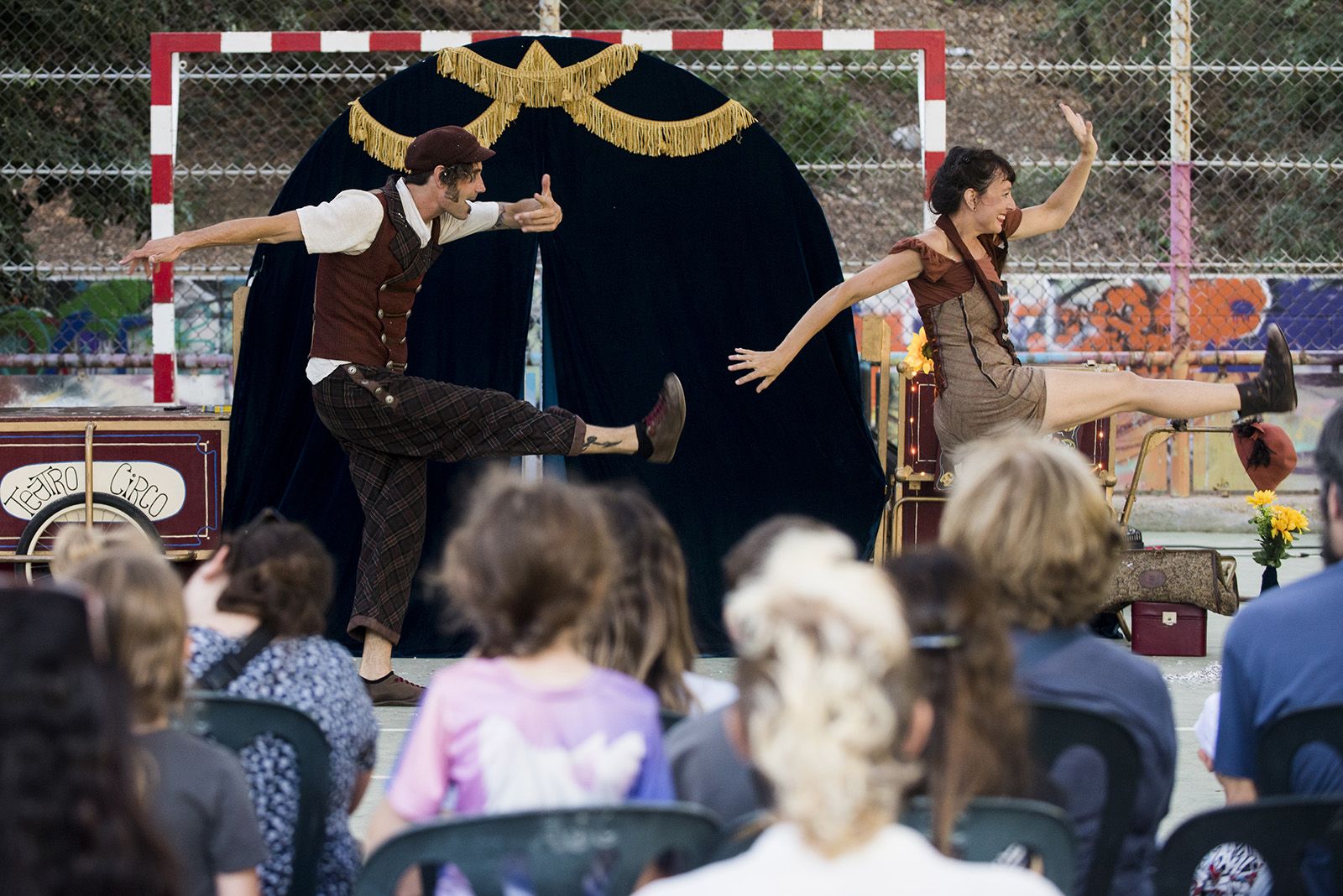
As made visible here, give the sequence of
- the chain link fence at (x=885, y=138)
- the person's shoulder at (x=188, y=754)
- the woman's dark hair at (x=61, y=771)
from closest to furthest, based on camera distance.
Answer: the woman's dark hair at (x=61, y=771) < the person's shoulder at (x=188, y=754) < the chain link fence at (x=885, y=138)

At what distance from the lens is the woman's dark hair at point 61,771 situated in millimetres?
1577

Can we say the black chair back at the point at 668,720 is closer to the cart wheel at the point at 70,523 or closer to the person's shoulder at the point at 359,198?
the person's shoulder at the point at 359,198

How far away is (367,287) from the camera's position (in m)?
5.36

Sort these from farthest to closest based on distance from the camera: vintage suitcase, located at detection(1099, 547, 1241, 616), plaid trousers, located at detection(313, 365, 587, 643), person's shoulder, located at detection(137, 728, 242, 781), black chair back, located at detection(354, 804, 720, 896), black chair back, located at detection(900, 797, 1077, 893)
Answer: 1. vintage suitcase, located at detection(1099, 547, 1241, 616)
2. plaid trousers, located at detection(313, 365, 587, 643)
3. person's shoulder, located at detection(137, 728, 242, 781)
4. black chair back, located at detection(900, 797, 1077, 893)
5. black chair back, located at detection(354, 804, 720, 896)

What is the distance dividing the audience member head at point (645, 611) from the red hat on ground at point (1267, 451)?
403cm

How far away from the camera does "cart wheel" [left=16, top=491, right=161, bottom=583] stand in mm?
6723

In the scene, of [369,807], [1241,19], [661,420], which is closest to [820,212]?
[661,420]

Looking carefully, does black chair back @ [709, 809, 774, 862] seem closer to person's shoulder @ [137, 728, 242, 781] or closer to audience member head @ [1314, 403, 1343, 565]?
person's shoulder @ [137, 728, 242, 781]

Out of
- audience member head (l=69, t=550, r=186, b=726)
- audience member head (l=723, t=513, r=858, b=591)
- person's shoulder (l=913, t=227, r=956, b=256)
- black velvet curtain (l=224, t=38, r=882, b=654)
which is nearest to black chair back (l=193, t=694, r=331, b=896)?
audience member head (l=69, t=550, r=186, b=726)

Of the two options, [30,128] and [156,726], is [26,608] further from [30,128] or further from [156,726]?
[30,128]

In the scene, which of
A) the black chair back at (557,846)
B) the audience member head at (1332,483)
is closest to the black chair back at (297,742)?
the black chair back at (557,846)

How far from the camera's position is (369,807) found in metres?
4.24

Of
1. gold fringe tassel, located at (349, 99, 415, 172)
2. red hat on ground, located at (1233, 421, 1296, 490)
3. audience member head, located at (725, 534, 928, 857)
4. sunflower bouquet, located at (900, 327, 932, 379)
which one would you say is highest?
gold fringe tassel, located at (349, 99, 415, 172)

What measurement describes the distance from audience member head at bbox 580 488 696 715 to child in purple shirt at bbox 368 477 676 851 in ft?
1.00
